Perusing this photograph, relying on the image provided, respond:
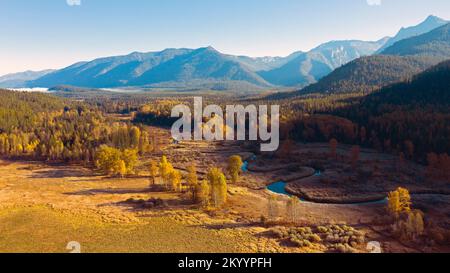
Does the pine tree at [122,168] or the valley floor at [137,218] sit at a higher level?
the pine tree at [122,168]

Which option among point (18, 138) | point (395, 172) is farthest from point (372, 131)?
point (18, 138)

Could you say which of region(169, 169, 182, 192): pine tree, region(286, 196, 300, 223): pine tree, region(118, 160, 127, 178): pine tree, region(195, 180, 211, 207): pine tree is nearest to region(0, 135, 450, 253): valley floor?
region(286, 196, 300, 223): pine tree

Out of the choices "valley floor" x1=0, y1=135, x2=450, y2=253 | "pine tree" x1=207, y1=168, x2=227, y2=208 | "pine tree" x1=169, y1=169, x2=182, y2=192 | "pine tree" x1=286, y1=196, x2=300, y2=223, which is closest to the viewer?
"valley floor" x1=0, y1=135, x2=450, y2=253

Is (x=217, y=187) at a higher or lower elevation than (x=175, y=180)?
higher

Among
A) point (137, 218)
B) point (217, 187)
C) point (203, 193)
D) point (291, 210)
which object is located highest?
point (217, 187)

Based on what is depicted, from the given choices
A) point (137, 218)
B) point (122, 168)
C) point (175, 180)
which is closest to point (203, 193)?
point (175, 180)

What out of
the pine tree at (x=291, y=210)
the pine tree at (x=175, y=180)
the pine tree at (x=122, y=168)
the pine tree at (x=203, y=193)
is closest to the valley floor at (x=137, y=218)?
the pine tree at (x=291, y=210)

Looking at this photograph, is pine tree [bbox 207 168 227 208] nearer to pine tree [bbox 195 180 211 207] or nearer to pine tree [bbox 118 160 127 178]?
pine tree [bbox 195 180 211 207]

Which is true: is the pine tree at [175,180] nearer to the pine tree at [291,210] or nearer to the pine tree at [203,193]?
the pine tree at [203,193]

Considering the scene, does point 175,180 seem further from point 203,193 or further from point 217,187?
point 217,187

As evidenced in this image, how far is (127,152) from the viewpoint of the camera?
135750mm

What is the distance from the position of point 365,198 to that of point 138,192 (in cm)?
7995
